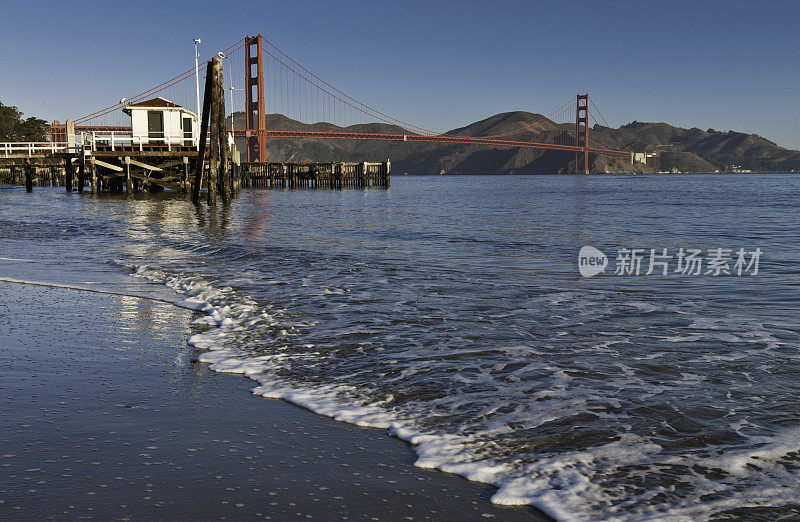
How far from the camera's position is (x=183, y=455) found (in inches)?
128

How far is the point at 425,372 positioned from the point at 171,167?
37.4 meters

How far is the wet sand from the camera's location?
2764 mm

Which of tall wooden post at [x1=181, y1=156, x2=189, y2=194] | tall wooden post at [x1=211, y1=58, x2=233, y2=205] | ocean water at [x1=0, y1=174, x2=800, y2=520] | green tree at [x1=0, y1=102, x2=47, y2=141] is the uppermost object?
green tree at [x1=0, y1=102, x2=47, y2=141]

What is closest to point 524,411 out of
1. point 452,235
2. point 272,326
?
point 272,326

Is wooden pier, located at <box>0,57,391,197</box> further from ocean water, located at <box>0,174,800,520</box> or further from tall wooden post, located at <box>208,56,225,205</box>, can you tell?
ocean water, located at <box>0,174,800,520</box>

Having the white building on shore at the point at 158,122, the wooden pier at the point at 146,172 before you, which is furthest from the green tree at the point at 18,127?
the white building on shore at the point at 158,122

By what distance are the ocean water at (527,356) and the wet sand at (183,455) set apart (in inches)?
9.5

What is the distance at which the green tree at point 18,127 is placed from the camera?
258ft

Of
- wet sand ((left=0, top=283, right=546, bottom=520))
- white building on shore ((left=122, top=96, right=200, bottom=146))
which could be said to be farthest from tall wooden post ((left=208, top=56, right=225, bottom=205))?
wet sand ((left=0, top=283, right=546, bottom=520))

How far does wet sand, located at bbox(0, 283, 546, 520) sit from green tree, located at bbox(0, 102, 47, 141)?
88.5 m

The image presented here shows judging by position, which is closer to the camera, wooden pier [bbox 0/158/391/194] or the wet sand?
the wet sand

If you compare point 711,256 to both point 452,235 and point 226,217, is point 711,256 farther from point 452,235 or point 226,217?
point 226,217

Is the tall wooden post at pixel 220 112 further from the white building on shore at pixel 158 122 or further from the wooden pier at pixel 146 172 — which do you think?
the white building on shore at pixel 158 122

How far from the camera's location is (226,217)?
74.2ft
